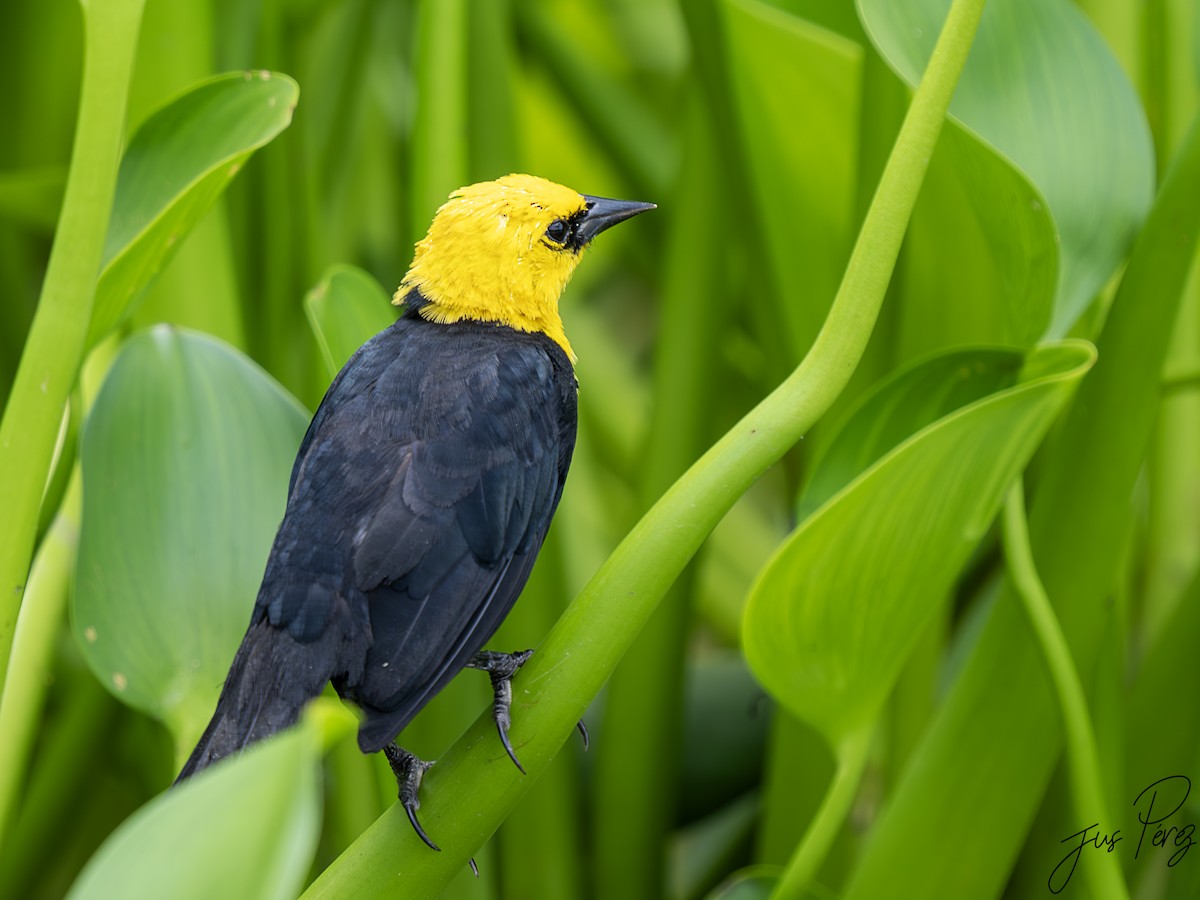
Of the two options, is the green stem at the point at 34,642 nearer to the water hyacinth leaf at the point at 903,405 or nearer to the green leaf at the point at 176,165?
the green leaf at the point at 176,165

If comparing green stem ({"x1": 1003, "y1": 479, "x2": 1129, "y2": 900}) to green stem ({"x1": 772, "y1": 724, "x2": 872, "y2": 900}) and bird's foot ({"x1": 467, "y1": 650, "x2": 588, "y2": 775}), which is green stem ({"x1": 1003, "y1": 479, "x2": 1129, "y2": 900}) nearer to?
green stem ({"x1": 772, "y1": 724, "x2": 872, "y2": 900})

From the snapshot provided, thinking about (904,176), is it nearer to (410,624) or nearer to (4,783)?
(410,624)

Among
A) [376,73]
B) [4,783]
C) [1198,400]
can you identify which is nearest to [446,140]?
[4,783]

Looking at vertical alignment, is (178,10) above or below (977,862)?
above

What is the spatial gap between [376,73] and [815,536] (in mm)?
1673

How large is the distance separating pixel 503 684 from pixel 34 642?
47cm

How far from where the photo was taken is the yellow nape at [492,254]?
3.80ft

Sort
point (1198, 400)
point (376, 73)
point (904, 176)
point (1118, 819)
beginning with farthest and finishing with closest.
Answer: point (376, 73), point (1198, 400), point (1118, 819), point (904, 176)

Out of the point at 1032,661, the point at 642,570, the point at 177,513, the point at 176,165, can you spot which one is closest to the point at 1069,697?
the point at 1032,661

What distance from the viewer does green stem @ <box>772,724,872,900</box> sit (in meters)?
0.92

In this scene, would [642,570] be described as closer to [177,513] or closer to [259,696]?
[259,696]

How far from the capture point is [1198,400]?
1481mm
